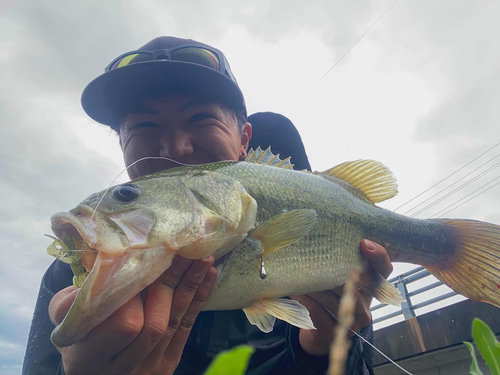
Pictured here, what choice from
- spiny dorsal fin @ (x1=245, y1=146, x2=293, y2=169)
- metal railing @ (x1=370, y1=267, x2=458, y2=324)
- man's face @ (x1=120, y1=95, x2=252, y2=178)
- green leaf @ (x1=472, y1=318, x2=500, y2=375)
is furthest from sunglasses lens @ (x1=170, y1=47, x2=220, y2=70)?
metal railing @ (x1=370, y1=267, x2=458, y2=324)

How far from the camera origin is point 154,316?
1246mm

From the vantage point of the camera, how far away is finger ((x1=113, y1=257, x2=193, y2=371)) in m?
1.25

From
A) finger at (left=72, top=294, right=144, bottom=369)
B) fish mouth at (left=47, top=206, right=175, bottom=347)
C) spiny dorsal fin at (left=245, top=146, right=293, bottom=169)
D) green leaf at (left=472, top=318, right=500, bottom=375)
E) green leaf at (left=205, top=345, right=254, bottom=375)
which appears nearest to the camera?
green leaf at (left=205, top=345, right=254, bottom=375)

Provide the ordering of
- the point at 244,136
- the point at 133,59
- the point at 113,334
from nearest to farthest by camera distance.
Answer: the point at 113,334
the point at 133,59
the point at 244,136

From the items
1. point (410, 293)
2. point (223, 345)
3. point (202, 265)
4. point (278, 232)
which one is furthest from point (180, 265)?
point (410, 293)

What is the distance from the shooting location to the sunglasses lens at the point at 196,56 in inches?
102

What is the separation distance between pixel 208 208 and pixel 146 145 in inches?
40.3

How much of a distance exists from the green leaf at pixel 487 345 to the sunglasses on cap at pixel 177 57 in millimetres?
2503

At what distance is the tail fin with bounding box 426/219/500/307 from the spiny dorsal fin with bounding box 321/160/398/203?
1.33 feet

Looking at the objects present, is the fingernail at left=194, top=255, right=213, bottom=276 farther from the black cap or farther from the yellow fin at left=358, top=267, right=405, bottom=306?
the black cap

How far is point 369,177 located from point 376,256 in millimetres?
610

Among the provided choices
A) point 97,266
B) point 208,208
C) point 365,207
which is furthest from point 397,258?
point 97,266

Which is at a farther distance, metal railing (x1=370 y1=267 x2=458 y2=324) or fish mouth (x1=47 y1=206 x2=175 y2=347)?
metal railing (x1=370 y1=267 x2=458 y2=324)

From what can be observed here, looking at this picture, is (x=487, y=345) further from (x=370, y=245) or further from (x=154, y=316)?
(x=370, y=245)
